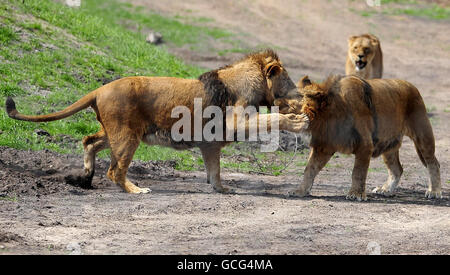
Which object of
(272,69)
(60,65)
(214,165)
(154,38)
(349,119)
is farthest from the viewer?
(154,38)

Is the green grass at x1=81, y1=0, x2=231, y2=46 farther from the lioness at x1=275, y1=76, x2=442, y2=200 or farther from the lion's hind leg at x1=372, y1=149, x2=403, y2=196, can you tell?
the lioness at x1=275, y1=76, x2=442, y2=200

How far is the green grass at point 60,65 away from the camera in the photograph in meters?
10.4

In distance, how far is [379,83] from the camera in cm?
847

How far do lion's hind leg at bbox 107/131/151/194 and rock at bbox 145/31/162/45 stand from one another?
35.0 feet

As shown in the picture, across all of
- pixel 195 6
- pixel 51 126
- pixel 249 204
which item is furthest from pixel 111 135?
pixel 195 6

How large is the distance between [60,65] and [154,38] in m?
6.45

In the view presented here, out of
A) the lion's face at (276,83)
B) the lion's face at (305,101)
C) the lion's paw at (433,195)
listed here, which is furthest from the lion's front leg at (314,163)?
the lion's paw at (433,195)

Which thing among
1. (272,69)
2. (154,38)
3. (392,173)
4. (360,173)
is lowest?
(392,173)

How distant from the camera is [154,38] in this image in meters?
18.8

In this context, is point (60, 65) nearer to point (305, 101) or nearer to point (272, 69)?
point (272, 69)

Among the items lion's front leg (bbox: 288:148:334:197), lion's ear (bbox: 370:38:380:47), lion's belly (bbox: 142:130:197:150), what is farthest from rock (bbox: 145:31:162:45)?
lion's front leg (bbox: 288:148:334:197)
